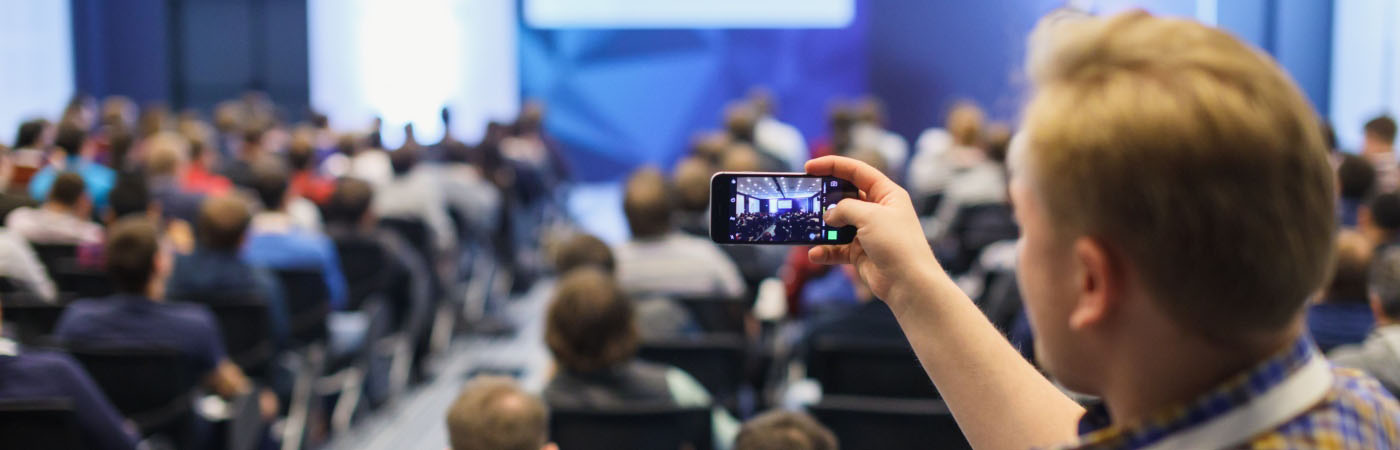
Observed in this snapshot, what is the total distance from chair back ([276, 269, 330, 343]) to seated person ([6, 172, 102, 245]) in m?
0.85

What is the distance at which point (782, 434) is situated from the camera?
7.00 feet

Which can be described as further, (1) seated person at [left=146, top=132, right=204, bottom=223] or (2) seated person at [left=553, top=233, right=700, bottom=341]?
(1) seated person at [left=146, top=132, right=204, bottom=223]

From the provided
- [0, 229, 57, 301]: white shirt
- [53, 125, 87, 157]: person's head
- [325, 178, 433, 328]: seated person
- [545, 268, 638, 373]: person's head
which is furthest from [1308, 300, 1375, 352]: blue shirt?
[53, 125, 87, 157]: person's head

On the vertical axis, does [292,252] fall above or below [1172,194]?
below

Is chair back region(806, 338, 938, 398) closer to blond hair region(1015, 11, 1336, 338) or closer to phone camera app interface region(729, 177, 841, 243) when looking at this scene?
phone camera app interface region(729, 177, 841, 243)

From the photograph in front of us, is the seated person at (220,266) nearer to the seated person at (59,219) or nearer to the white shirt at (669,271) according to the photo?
the seated person at (59,219)

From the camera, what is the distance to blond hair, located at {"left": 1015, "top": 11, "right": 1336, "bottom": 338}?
67 centimetres

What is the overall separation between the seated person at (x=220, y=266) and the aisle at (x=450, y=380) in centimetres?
85

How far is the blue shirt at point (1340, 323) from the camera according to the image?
321cm

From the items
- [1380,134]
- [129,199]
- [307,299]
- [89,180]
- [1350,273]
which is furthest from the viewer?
[1380,134]

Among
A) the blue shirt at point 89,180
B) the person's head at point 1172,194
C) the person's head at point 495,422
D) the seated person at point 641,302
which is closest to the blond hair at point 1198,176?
the person's head at point 1172,194

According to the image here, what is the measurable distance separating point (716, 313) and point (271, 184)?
2094mm

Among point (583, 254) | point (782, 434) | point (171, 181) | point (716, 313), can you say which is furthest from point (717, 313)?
point (171, 181)

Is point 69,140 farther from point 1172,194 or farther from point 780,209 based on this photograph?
point 1172,194
